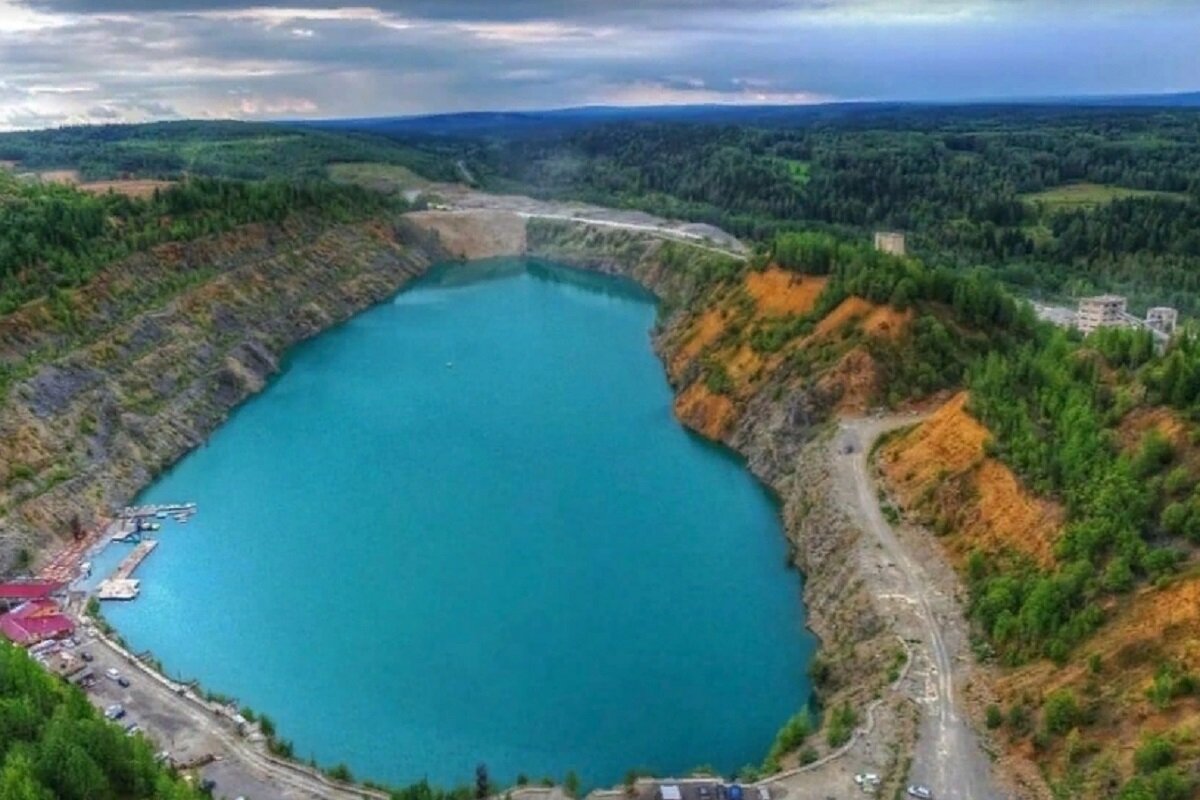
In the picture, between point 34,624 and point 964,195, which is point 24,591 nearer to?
point 34,624

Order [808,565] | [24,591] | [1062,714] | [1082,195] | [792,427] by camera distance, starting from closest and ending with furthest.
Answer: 1. [1062,714]
2. [24,591]
3. [808,565]
4. [792,427]
5. [1082,195]

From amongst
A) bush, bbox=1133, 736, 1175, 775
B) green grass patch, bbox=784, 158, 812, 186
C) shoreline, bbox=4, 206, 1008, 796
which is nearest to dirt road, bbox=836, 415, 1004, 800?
shoreline, bbox=4, 206, 1008, 796

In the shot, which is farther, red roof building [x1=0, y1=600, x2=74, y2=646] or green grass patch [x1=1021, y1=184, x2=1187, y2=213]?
green grass patch [x1=1021, y1=184, x2=1187, y2=213]

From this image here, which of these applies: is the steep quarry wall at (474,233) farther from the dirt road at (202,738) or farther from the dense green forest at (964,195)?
the dirt road at (202,738)

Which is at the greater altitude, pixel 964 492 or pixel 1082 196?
pixel 1082 196

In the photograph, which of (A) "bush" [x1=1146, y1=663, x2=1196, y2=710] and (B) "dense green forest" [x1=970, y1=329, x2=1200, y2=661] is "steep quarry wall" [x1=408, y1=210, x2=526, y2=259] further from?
(A) "bush" [x1=1146, y1=663, x2=1196, y2=710]

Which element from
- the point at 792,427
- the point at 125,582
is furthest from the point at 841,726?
the point at 125,582

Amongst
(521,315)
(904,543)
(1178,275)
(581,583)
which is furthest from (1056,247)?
(581,583)
